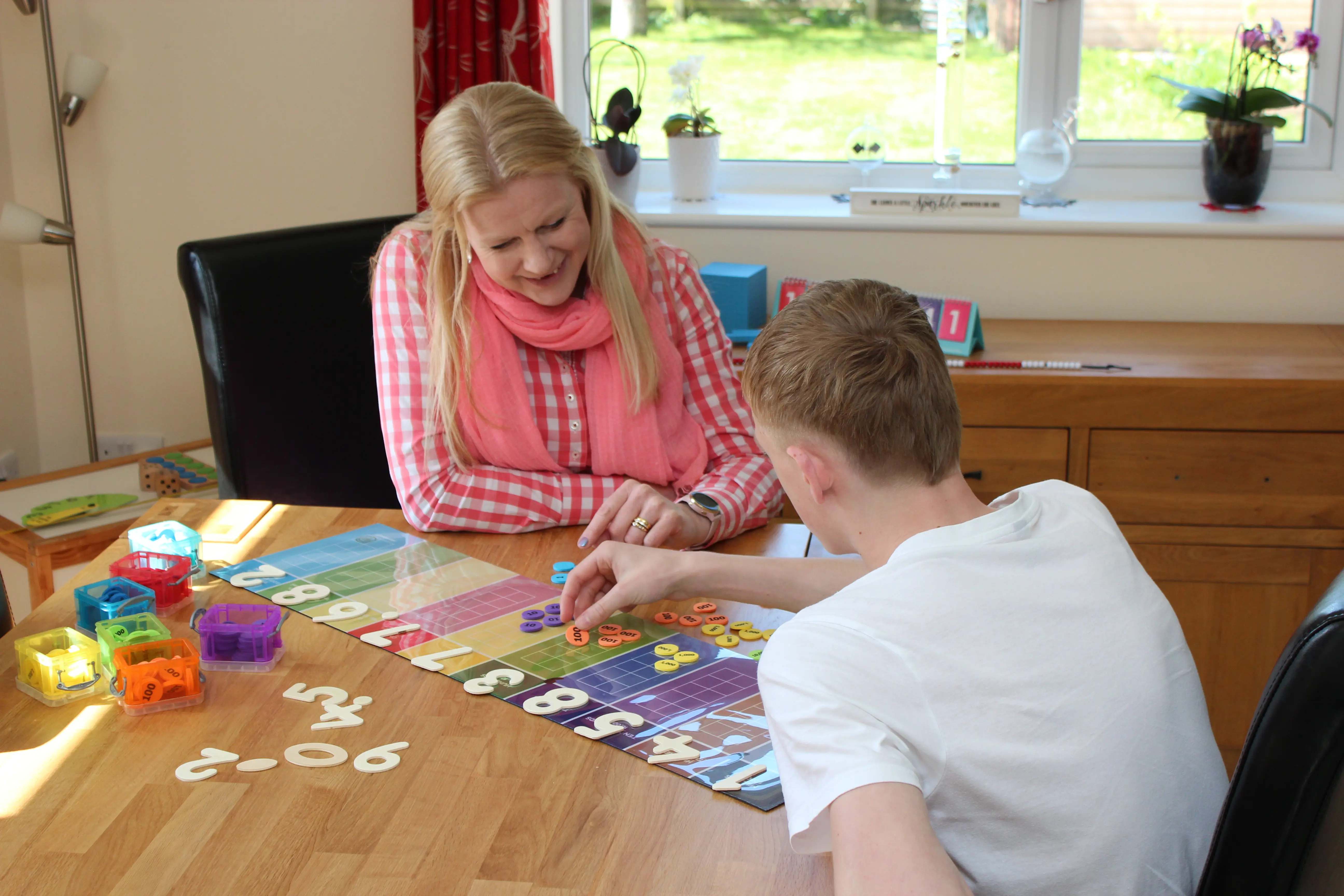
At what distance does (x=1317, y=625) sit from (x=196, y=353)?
2801 mm

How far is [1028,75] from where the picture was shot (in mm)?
2832

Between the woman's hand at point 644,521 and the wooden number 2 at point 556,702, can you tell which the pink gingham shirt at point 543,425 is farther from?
the wooden number 2 at point 556,702

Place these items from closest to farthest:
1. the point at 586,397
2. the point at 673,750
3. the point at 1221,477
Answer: the point at 673,750, the point at 586,397, the point at 1221,477

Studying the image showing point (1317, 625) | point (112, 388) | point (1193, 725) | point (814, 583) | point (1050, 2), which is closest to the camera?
point (1317, 625)

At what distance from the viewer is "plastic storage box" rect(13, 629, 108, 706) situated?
106 cm

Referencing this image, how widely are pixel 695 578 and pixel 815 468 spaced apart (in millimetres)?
377

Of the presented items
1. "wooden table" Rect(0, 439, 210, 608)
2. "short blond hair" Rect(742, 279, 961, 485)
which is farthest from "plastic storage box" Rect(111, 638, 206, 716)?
"wooden table" Rect(0, 439, 210, 608)

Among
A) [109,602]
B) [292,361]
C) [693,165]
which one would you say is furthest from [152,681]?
[693,165]

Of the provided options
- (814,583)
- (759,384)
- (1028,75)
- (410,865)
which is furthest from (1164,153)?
(410,865)

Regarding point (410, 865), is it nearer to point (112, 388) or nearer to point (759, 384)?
point (759, 384)

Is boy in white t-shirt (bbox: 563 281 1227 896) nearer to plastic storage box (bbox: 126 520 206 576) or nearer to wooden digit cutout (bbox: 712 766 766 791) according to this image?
wooden digit cutout (bbox: 712 766 766 791)

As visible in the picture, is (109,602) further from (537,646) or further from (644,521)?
(644,521)

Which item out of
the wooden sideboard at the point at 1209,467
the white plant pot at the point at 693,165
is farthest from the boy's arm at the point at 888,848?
the white plant pot at the point at 693,165

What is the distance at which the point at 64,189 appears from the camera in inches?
107
